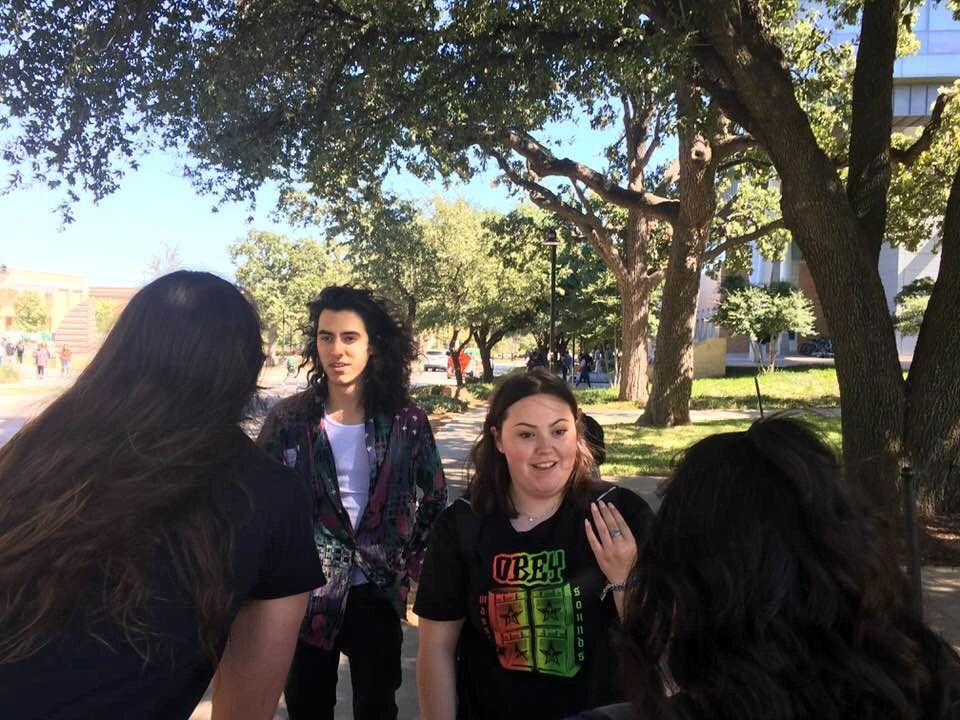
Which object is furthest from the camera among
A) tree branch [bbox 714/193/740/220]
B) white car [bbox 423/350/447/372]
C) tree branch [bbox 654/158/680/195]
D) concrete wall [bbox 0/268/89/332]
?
white car [bbox 423/350/447/372]

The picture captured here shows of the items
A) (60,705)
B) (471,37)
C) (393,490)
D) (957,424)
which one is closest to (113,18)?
(471,37)

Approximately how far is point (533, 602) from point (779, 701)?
35.7 inches

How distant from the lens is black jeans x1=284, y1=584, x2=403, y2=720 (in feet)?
7.89

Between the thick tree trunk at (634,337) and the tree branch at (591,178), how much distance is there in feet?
17.3

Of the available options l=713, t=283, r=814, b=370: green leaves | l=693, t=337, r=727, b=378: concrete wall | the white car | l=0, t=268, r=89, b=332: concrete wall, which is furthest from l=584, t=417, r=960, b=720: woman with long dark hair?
l=0, t=268, r=89, b=332: concrete wall

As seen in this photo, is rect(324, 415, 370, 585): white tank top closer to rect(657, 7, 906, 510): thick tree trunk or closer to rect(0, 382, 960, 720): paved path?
rect(0, 382, 960, 720): paved path

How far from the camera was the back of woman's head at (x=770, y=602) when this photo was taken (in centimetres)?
91

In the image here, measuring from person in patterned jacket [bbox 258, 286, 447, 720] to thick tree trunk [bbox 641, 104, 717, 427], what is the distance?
11224 mm

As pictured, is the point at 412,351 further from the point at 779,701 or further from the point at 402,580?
the point at 779,701

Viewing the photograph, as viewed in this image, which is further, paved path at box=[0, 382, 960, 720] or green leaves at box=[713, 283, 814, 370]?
green leaves at box=[713, 283, 814, 370]

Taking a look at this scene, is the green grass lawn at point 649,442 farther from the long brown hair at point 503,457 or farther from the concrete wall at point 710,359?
the concrete wall at point 710,359

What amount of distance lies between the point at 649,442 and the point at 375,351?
9.99 m

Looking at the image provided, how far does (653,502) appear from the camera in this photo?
7281mm

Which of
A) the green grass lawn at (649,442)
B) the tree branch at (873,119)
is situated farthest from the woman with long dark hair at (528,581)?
the green grass lawn at (649,442)
